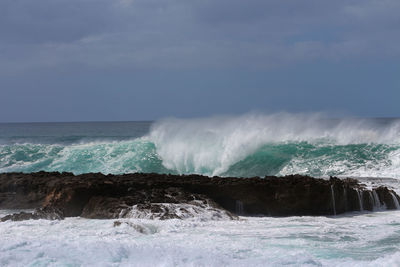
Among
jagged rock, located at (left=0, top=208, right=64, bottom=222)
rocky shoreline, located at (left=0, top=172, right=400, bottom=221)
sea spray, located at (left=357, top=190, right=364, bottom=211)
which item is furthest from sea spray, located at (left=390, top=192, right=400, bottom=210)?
jagged rock, located at (left=0, top=208, right=64, bottom=222)

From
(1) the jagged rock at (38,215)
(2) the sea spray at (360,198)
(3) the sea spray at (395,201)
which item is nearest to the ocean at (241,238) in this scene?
(1) the jagged rock at (38,215)

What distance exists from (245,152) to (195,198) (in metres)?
10.5

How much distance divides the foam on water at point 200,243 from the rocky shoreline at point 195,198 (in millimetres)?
487

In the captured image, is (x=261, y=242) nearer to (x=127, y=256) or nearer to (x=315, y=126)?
(x=127, y=256)

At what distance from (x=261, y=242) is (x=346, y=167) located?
36.7ft

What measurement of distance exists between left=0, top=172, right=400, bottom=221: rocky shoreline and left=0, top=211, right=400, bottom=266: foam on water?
49 centimetres

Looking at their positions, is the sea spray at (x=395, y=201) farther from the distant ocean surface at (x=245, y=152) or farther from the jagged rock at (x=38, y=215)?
the jagged rock at (x=38, y=215)

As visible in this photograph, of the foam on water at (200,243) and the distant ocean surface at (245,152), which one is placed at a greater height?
the distant ocean surface at (245,152)

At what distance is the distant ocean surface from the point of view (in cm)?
1828

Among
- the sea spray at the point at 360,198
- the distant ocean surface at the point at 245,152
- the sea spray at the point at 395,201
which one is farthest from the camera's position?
the distant ocean surface at the point at 245,152

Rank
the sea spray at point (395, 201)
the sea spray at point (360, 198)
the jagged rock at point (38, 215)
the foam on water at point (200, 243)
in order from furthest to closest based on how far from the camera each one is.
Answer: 1. the sea spray at point (395, 201)
2. the sea spray at point (360, 198)
3. the jagged rock at point (38, 215)
4. the foam on water at point (200, 243)

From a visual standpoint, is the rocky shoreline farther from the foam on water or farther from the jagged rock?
the foam on water

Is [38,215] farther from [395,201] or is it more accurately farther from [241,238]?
[395,201]

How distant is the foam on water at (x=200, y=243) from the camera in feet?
19.8
